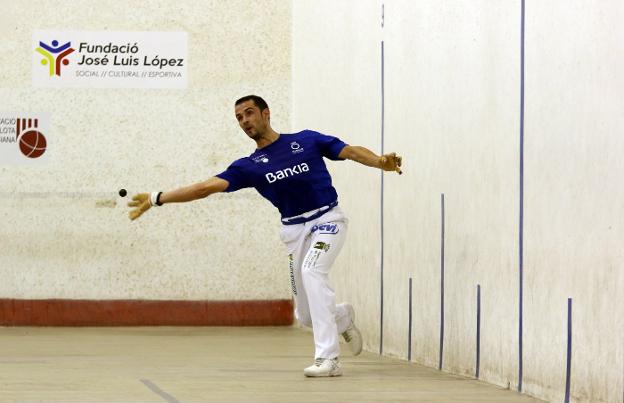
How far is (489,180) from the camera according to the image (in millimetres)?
6742

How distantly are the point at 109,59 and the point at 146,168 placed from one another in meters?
0.97

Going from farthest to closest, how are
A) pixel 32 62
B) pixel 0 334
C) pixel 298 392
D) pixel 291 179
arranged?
pixel 32 62
pixel 0 334
pixel 291 179
pixel 298 392

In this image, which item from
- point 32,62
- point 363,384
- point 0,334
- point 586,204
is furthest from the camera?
point 32,62

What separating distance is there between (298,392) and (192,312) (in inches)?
195

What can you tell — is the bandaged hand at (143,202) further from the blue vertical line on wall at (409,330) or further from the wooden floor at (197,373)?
the blue vertical line on wall at (409,330)

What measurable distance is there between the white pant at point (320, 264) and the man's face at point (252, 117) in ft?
1.87

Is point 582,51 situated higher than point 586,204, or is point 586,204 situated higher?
point 582,51

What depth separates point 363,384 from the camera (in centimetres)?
668

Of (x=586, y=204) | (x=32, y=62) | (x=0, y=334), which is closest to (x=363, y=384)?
(x=586, y=204)

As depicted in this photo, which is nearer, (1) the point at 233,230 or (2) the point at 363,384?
(2) the point at 363,384

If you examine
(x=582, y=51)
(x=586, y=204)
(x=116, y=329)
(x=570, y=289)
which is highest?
(x=582, y=51)

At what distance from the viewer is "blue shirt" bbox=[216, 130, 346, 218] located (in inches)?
280

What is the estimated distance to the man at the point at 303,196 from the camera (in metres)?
7.02

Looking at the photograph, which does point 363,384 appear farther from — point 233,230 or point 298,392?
point 233,230
